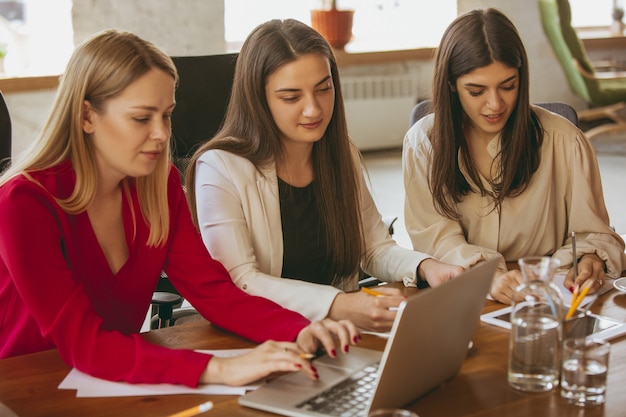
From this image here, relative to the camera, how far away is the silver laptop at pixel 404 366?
1.22 m

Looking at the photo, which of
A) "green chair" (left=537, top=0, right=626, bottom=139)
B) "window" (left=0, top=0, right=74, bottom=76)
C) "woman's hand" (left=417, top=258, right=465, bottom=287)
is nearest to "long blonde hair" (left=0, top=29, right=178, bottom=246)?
"woman's hand" (left=417, top=258, right=465, bottom=287)

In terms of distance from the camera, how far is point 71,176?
1.62 metres

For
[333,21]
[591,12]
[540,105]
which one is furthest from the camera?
[591,12]

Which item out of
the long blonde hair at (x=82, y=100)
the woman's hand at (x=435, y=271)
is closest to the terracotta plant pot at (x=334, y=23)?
the woman's hand at (x=435, y=271)

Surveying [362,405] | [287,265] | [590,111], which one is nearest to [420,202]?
[287,265]

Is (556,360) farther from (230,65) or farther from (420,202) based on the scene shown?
(230,65)

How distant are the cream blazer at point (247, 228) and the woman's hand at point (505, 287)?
0.21m

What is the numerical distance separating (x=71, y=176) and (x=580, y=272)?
42.3 inches

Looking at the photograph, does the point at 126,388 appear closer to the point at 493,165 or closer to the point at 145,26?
the point at 493,165

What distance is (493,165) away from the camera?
2297 mm

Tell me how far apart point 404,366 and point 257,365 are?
275mm

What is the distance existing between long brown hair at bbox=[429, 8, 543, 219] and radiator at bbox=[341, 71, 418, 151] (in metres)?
4.23

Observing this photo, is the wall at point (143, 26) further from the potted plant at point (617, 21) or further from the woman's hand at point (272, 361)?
the potted plant at point (617, 21)

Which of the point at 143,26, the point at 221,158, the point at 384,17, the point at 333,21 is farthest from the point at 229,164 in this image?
the point at 384,17
